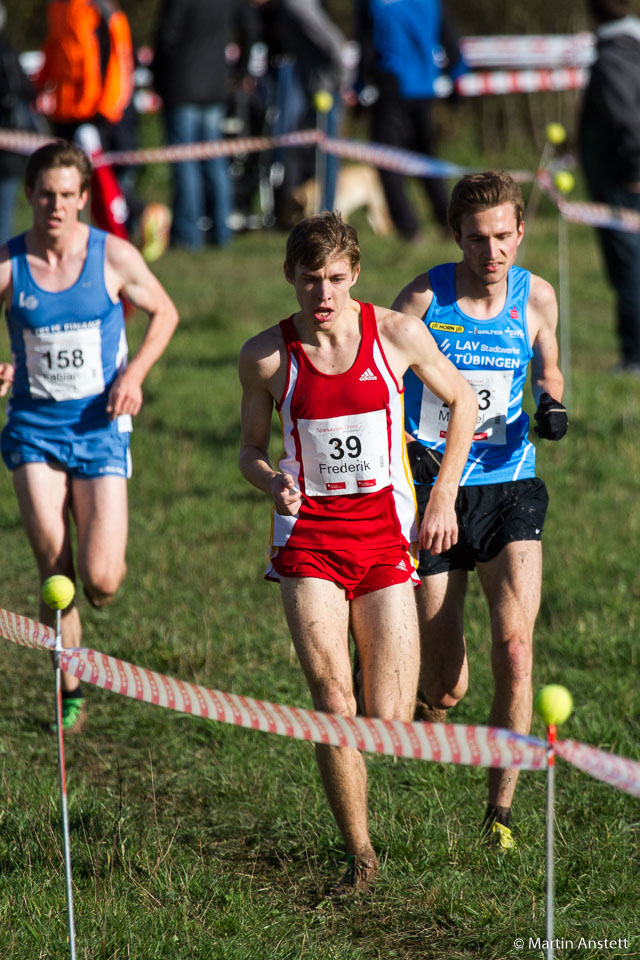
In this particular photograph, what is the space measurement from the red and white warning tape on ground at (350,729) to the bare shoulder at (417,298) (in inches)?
72.1

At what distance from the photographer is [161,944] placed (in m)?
3.75

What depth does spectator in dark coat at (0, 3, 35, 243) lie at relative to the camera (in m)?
11.5

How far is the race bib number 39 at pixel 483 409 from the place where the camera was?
4.73 meters

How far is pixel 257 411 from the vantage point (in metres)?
4.34

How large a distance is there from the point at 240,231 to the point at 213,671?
11.3m

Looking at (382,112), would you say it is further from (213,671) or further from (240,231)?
(213,671)

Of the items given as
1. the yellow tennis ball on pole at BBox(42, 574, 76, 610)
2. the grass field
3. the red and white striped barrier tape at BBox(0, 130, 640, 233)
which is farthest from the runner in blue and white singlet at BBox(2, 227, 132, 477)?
the red and white striped barrier tape at BBox(0, 130, 640, 233)

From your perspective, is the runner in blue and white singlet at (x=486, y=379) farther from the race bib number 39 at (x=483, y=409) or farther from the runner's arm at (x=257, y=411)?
the runner's arm at (x=257, y=411)

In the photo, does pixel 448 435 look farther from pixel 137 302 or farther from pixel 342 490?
pixel 137 302

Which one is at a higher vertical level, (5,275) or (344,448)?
(5,275)

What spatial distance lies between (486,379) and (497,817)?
1552mm

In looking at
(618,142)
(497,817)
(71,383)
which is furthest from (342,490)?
(618,142)

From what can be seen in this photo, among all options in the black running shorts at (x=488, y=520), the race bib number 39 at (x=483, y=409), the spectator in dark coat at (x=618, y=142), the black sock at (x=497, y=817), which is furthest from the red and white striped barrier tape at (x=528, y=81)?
the black sock at (x=497, y=817)

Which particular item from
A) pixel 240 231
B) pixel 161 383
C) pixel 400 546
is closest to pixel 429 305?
pixel 400 546
